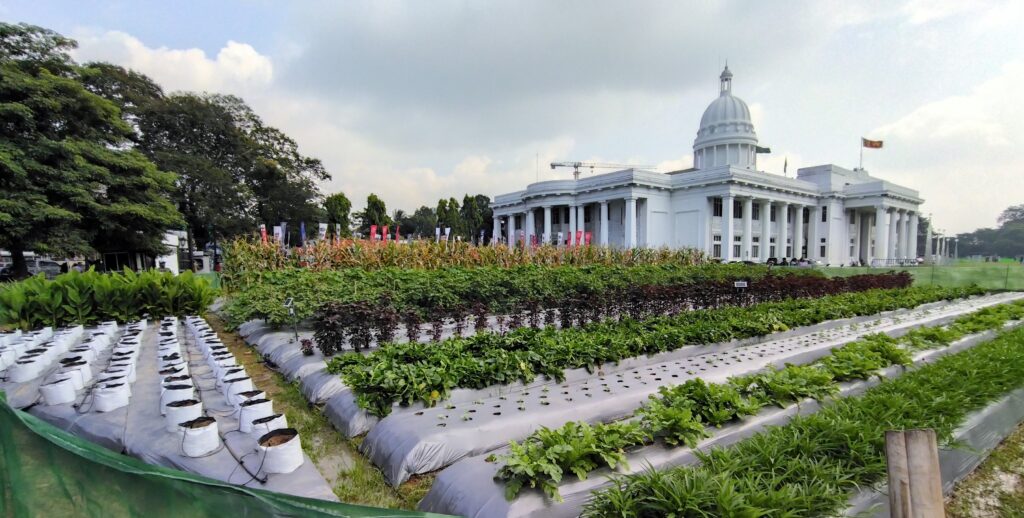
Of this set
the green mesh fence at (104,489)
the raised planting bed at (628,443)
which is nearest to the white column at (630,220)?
the raised planting bed at (628,443)

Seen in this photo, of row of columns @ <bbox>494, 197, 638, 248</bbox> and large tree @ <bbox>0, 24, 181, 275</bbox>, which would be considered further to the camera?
row of columns @ <bbox>494, 197, 638, 248</bbox>

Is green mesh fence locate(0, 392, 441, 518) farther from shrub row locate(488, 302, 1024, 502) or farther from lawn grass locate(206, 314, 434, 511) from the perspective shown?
lawn grass locate(206, 314, 434, 511)

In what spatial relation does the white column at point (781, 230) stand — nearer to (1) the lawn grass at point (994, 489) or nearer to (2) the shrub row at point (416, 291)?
(2) the shrub row at point (416, 291)

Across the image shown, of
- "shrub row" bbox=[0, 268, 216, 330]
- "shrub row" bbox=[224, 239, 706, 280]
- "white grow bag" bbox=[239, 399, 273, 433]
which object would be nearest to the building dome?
"shrub row" bbox=[224, 239, 706, 280]

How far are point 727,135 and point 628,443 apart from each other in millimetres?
46802

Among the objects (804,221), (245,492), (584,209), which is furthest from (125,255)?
(804,221)

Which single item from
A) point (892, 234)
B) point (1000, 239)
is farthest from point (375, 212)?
point (1000, 239)

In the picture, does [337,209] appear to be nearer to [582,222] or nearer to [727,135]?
[582,222]

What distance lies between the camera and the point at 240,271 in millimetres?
10312

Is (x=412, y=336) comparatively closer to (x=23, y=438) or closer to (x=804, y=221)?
(x=23, y=438)

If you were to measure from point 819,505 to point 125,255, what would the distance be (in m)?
27.8

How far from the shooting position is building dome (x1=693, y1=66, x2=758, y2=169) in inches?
1672

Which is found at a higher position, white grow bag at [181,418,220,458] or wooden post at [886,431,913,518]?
wooden post at [886,431,913,518]

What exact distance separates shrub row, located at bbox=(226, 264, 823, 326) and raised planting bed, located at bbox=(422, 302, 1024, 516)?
3.92m
